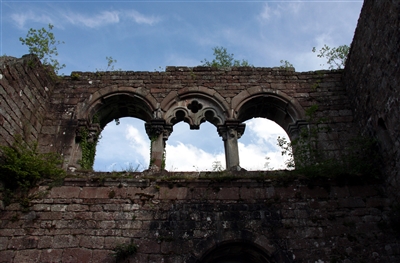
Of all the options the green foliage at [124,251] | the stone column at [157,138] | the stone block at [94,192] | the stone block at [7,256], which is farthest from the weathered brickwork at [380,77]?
the stone block at [7,256]

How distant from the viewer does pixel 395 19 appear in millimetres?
6359

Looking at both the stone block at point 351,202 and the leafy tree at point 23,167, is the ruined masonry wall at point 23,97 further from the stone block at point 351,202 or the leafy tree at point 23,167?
the stone block at point 351,202

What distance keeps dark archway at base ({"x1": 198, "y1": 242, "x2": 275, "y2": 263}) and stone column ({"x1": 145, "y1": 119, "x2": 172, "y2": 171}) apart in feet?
7.79

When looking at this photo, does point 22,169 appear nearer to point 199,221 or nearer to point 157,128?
point 157,128

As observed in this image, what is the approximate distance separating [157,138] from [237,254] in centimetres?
334

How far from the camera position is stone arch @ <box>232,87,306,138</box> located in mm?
8969

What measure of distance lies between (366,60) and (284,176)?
3287mm

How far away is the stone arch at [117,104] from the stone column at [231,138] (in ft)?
6.36

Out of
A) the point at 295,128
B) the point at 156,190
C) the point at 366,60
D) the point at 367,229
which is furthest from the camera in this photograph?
the point at 295,128

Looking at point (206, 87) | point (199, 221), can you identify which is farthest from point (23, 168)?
point (206, 87)

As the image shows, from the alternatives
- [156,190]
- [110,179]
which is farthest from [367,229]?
[110,179]

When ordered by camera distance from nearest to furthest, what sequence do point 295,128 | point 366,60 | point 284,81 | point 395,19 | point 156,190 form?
point 395,19 → point 156,190 → point 366,60 → point 295,128 → point 284,81

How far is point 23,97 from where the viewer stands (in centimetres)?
802

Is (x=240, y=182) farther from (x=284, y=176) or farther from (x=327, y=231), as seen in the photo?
(x=327, y=231)
